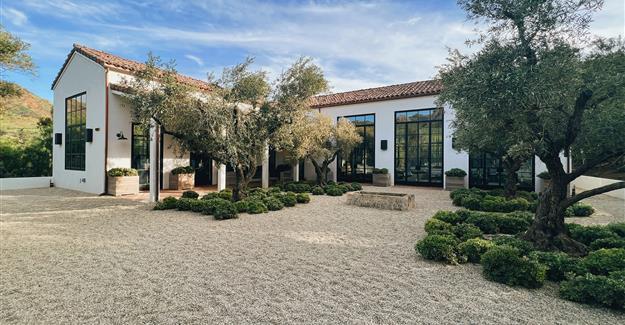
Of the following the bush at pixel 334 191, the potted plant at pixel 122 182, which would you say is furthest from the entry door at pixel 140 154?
the bush at pixel 334 191

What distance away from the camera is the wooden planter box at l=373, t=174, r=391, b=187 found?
621 inches

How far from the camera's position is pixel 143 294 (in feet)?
11.0

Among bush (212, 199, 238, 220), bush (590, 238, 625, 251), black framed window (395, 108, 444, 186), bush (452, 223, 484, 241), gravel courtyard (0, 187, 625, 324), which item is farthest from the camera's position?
black framed window (395, 108, 444, 186)

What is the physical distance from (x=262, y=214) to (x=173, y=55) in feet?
16.8

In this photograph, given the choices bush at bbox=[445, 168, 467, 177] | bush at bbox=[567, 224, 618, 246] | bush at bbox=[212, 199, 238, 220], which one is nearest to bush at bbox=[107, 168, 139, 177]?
bush at bbox=[212, 199, 238, 220]

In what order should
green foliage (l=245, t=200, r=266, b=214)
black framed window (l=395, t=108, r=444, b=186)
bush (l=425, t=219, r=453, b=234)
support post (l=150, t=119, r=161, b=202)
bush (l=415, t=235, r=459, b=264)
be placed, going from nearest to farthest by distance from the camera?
bush (l=415, t=235, r=459, b=264) < bush (l=425, t=219, r=453, b=234) < green foliage (l=245, t=200, r=266, b=214) < support post (l=150, t=119, r=161, b=202) < black framed window (l=395, t=108, r=444, b=186)

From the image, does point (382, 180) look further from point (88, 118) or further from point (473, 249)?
point (88, 118)

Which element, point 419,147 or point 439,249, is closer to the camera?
point 439,249

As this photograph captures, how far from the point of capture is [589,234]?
5.47m

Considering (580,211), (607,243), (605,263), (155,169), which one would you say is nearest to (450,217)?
(607,243)

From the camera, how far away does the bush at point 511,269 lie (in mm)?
3691

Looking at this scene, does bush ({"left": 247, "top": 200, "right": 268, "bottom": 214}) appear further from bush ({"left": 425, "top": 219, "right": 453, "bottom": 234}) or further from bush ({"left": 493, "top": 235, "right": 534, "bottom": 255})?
bush ({"left": 493, "top": 235, "right": 534, "bottom": 255})

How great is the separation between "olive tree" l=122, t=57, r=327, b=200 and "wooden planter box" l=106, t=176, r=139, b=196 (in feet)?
11.0

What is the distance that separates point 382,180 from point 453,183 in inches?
133
